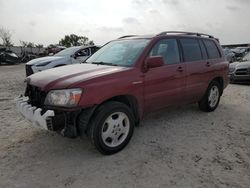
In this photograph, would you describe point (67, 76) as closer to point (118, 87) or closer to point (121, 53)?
point (118, 87)

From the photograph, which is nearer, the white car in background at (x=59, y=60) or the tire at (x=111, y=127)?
the tire at (x=111, y=127)

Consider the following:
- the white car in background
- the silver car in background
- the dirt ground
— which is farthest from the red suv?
the silver car in background

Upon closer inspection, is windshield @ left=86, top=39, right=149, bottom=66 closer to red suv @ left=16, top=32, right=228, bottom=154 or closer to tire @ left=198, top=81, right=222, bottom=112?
red suv @ left=16, top=32, right=228, bottom=154

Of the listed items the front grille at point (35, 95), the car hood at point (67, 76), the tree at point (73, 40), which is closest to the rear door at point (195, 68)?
the car hood at point (67, 76)

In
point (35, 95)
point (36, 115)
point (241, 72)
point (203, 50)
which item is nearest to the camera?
point (36, 115)

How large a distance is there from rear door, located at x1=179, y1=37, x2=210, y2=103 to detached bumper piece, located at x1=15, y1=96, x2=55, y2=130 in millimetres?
2848

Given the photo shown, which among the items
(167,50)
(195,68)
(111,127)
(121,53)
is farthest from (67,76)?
(195,68)

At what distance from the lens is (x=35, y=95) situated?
4.23 meters

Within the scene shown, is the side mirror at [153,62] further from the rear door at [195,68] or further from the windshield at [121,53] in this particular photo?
the rear door at [195,68]

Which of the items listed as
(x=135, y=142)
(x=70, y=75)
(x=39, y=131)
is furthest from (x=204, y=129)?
(x=39, y=131)

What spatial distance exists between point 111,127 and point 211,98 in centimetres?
326

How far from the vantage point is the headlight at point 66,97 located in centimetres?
365

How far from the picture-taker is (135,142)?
454 centimetres

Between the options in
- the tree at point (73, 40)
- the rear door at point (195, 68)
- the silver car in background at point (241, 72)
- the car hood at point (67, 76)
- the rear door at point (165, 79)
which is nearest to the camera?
the car hood at point (67, 76)
